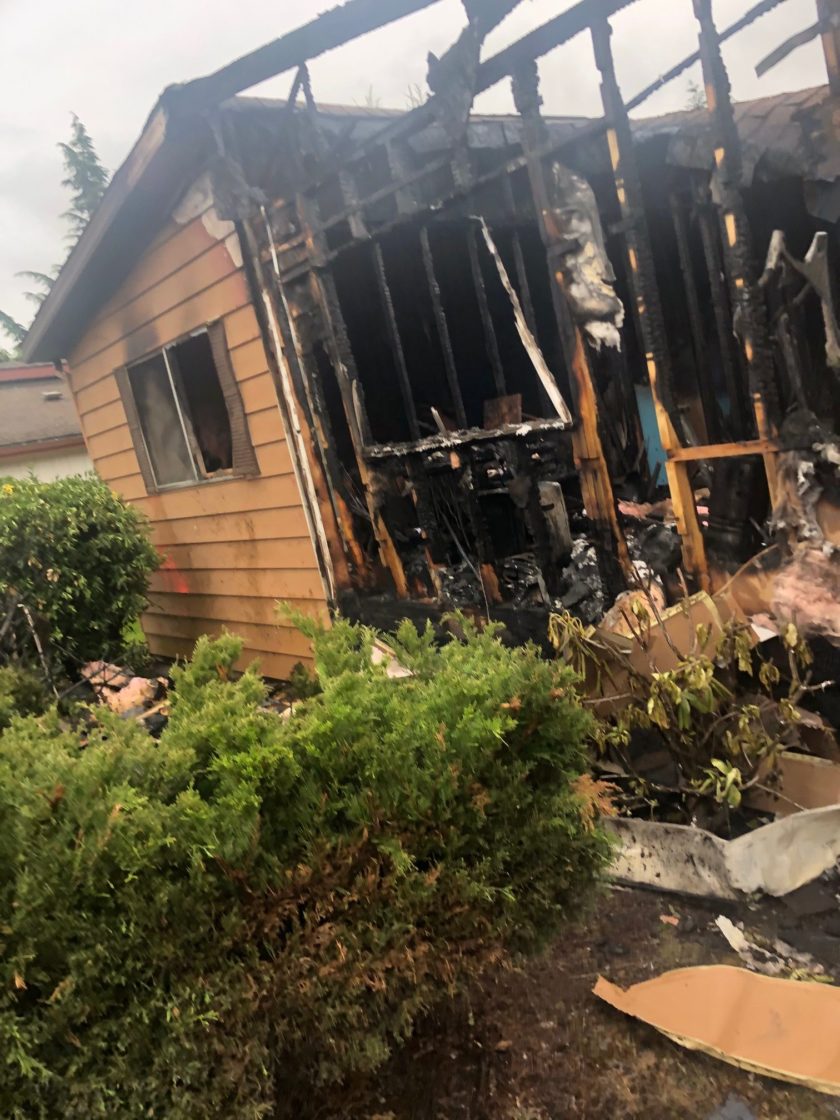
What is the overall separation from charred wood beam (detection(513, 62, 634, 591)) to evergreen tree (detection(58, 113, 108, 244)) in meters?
33.6

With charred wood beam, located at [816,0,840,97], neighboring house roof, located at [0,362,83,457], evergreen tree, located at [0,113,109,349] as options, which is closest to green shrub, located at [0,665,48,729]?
charred wood beam, located at [816,0,840,97]

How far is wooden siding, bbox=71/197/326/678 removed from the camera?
5.48m

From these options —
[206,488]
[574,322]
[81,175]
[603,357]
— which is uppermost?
[81,175]

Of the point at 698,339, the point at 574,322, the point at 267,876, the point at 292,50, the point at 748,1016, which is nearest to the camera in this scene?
the point at 267,876

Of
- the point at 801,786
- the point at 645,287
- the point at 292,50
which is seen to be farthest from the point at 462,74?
the point at 801,786

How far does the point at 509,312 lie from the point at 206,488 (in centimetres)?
304

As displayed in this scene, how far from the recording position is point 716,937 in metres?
2.64

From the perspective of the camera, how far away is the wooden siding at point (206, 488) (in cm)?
548

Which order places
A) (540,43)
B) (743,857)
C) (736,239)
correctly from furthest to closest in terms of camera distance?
(540,43) → (736,239) → (743,857)

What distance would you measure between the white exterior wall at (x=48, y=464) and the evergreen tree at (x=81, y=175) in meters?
18.5

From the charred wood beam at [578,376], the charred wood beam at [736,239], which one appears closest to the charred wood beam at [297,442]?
the charred wood beam at [578,376]

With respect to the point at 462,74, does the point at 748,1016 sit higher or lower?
lower

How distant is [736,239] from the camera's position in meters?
2.87

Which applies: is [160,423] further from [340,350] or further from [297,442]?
[340,350]
